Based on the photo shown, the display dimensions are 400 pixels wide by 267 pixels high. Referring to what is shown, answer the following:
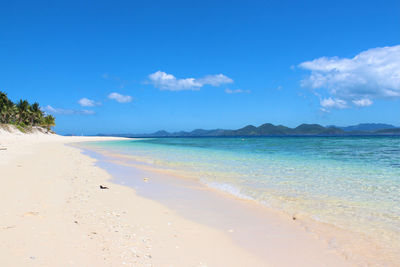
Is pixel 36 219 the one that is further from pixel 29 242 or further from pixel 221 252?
pixel 221 252

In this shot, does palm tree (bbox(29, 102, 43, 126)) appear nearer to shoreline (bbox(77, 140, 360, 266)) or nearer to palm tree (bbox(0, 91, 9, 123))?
palm tree (bbox(0, 91, 9, 123))

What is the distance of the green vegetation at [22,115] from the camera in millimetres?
70375

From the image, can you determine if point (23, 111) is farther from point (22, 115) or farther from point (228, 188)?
point (228, 188)

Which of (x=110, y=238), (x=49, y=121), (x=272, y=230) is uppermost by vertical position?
(x=49, y=121)

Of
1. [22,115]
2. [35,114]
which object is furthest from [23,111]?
[35,114]

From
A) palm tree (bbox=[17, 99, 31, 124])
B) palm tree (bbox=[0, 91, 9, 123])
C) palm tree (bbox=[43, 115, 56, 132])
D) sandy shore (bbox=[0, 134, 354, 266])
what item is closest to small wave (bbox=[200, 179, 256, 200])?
sandy shore (bbox=[0, 134, 354, 266])

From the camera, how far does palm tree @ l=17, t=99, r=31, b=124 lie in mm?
84950

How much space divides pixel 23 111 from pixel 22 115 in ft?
4.77

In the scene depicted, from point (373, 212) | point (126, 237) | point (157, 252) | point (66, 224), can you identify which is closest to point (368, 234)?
point (373, 212)

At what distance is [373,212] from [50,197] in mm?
9620

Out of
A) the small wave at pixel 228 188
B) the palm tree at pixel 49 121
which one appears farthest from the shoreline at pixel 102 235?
the palm tree at pixel 49 121

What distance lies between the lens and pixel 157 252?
4438mm

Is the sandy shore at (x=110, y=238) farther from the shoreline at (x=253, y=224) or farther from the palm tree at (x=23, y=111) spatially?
the palm tree at (x=23, y=111)

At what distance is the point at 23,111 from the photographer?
8625 cm
